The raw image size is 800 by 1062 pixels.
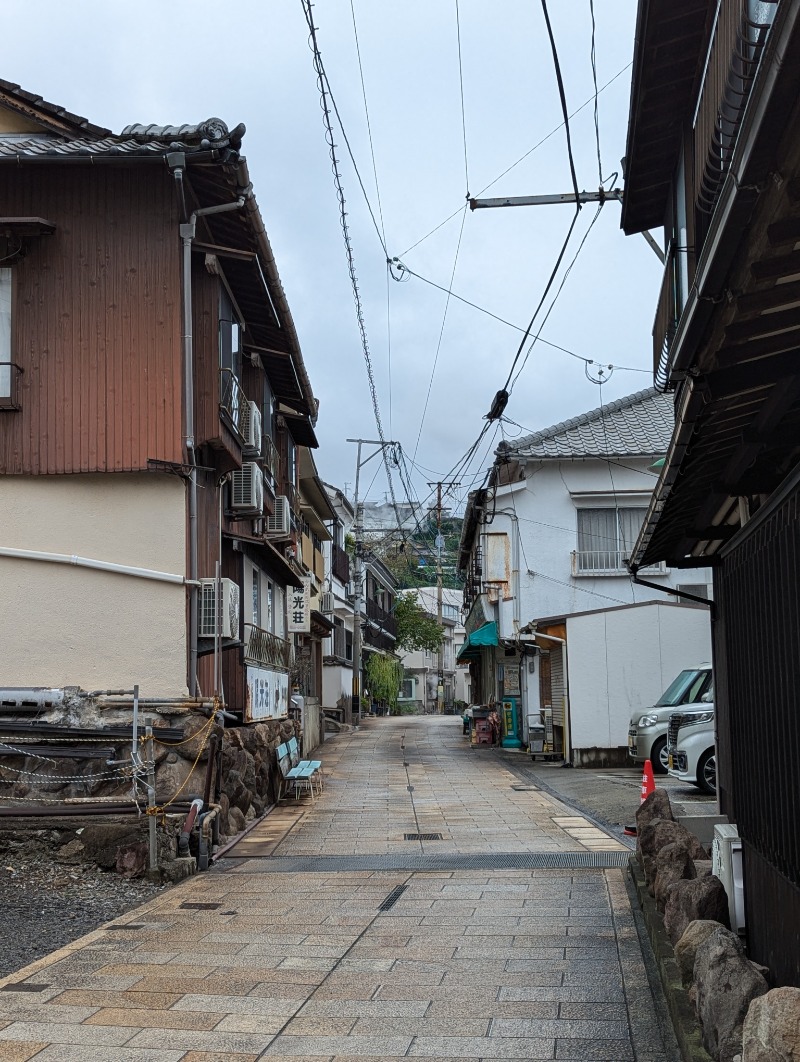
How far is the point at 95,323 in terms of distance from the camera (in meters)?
13.7

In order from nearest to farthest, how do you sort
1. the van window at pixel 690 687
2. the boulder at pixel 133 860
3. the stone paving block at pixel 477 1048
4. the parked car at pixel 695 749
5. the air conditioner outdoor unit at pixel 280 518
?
the stone paving block at pixel 477 1048, the boulder at pixel 133 860, the parked car at pixel 695 749, the van window at pixel 690 687, the air conditioner outdoor unit at pixel 280 518

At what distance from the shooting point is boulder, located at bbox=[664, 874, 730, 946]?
6.88 metres

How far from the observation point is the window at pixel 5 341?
44.8 ft

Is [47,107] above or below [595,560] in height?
above

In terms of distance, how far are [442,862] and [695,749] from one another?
689 centimetres

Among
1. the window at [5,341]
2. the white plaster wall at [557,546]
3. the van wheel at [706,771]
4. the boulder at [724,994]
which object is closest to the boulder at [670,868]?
the boulder at [724,994]

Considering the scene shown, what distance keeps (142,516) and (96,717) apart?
254cm

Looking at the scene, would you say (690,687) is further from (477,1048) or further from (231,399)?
(477,1048)

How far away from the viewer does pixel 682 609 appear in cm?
2514

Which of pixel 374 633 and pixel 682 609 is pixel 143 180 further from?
pixel 374 633

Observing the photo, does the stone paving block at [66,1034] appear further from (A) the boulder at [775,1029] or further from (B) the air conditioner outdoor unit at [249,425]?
(B) the air conditioner outdoor unit at [249,425]

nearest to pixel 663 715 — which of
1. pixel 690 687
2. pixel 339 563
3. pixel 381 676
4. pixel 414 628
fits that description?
pixel 690 687

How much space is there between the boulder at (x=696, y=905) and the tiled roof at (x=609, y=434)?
74.2ft

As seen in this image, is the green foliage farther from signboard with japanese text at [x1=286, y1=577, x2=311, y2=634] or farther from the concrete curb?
the concrete curb
